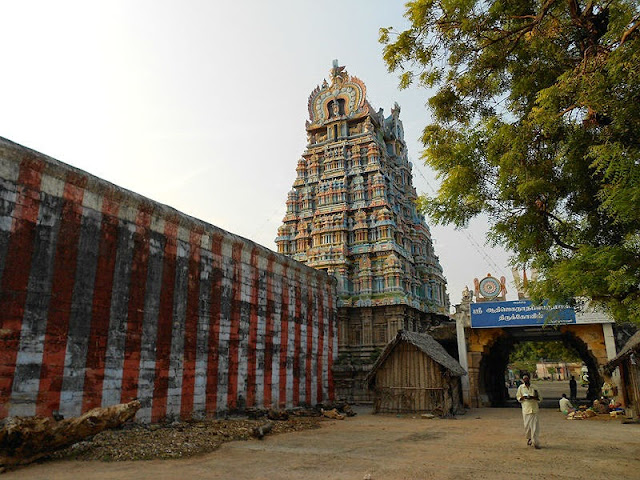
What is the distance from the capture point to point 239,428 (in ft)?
49.5

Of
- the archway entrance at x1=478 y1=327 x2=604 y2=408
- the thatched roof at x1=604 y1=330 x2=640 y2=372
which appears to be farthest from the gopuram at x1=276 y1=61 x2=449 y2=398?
the thatched roof at x1=604 y1=330 x2=640 y2=372

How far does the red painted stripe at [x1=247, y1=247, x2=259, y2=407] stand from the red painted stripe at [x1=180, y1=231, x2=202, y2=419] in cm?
326

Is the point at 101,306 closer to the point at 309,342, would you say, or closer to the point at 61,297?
the point at 61,297

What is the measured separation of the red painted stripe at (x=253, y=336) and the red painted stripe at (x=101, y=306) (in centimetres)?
703

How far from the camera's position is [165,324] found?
52.4ft

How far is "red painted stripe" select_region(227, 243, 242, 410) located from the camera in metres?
18.6

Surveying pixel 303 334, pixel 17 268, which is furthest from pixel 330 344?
Answer: pixel 17 268

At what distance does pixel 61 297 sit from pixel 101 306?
1.28 m

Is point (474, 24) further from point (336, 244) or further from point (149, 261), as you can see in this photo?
point (336, 244)

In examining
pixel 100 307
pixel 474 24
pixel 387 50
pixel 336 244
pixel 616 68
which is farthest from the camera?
pixel 336 244

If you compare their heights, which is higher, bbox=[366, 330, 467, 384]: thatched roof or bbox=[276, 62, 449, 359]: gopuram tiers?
bbox=[276, 62, 449, 359]: gopuram tiers

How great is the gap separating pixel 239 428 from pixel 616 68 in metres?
13.7

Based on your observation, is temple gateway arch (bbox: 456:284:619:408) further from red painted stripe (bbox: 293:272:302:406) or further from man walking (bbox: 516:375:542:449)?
man walking (bbox: 516:375:542:449)

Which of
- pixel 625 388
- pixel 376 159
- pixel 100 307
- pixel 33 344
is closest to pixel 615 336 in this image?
pixel 625 388
